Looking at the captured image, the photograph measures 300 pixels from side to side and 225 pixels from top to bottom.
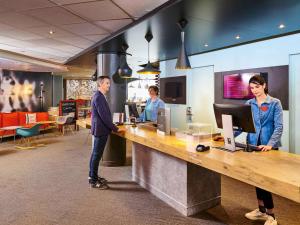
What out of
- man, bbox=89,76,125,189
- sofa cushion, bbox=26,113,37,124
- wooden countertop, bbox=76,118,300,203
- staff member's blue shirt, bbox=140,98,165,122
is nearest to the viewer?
wooden countertop, bbox=76,118,300,203

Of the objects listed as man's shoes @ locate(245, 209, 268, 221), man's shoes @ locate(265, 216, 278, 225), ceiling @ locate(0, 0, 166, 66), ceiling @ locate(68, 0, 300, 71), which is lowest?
man's shoes @ locate(245, 209, 268, 221)

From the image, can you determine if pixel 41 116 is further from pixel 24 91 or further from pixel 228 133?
pixel 228 133

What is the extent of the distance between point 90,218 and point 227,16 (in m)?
3.28

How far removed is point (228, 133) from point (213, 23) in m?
2.04

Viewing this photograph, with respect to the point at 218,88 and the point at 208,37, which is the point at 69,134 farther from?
the point at 208,37

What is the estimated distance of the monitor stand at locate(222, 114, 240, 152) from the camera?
2.61 m

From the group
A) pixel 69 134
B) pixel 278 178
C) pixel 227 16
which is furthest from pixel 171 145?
pixel 69 134

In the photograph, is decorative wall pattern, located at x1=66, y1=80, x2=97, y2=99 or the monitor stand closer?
the monitor stand

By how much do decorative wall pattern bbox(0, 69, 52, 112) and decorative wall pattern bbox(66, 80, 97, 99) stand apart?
3575mm

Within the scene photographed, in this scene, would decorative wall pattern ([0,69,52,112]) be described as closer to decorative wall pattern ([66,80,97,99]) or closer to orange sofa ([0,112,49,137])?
orange sofa ([0,112,49,137])

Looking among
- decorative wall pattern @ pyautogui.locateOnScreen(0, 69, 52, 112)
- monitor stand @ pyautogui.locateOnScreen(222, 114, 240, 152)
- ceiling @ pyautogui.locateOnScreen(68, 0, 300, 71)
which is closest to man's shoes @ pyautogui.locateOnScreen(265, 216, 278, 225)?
monitor stand @ pyautogui.locateOnScreen(222, 114, 240, 152)

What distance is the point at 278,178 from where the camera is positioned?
1788mm

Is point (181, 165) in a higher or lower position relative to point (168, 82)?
lower

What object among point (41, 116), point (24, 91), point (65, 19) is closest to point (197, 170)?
point (65, 19)
